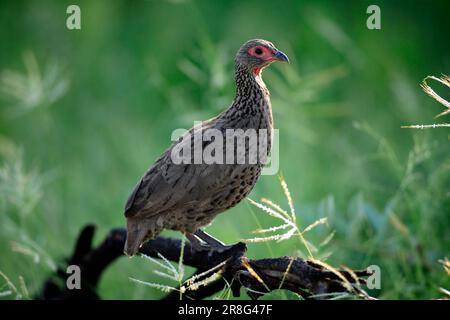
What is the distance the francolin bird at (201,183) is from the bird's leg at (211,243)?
108 millimetres

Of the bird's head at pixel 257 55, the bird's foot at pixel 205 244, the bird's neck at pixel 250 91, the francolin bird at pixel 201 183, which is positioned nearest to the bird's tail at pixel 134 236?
the francolin bird at pixel 201 183

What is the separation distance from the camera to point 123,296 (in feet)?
14.6

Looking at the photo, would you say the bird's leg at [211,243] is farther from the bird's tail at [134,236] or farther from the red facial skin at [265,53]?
the red facial skin at [265,53]

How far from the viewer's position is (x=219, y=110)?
512cm

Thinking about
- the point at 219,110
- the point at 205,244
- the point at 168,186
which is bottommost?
the point at 205,244

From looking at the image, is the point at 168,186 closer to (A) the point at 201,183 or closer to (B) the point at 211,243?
(A) the point at 201,183

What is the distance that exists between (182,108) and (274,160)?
780mm

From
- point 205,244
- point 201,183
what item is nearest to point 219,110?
point 205,244

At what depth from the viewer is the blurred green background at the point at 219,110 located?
4.44 m

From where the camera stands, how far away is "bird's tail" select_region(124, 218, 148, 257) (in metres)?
3.05

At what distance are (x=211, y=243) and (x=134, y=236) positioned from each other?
0.34 meters

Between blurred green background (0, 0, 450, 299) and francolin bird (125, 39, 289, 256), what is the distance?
1.02 meters

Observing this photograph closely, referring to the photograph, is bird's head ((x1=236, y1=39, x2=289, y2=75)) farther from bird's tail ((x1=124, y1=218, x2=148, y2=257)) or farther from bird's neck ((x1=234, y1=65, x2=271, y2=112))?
bird's tail ((x1=124, y1=218, x2=148, y2=257))

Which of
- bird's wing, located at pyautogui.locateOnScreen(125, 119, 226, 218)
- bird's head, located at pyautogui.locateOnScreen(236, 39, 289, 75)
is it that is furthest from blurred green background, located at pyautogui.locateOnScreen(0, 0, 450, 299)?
bird's head, located at pyautogui.locateOnScreen(236, 39, 289, 75)
